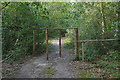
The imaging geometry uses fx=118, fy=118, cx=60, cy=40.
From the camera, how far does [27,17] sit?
25.1ft

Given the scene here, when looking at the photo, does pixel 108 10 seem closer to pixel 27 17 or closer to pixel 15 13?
pixel 27 17

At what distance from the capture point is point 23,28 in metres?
7.50

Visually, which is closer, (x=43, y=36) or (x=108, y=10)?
(x=108, y=10)

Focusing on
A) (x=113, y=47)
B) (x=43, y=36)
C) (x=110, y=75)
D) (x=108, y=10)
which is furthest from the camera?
(x=43, y=36)

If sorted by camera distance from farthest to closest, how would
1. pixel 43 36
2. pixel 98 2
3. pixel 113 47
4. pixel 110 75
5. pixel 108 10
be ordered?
1. pixel 43 36
2. pixel 98 2
3. pixel 108 10
4. pixel 113 47
5. pixel 110 75

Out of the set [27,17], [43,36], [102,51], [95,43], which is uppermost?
[27,17]

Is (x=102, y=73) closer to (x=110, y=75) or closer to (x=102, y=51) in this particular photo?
(x=110, y=75)

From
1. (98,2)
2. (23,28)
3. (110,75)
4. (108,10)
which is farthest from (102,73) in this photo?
(23,28)

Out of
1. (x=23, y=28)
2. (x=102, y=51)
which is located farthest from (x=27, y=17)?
(x=102, y=51)

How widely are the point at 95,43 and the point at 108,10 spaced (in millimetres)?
1929

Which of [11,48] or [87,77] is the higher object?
[11,48]

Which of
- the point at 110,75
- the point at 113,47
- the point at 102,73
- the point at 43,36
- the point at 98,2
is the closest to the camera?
the point at 110,75

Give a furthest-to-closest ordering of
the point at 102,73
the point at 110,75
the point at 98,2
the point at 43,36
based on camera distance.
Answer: the point at 43,36
the point at 98,2
the point at 102,73
the point at 110,75

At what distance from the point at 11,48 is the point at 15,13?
2.31 metres
